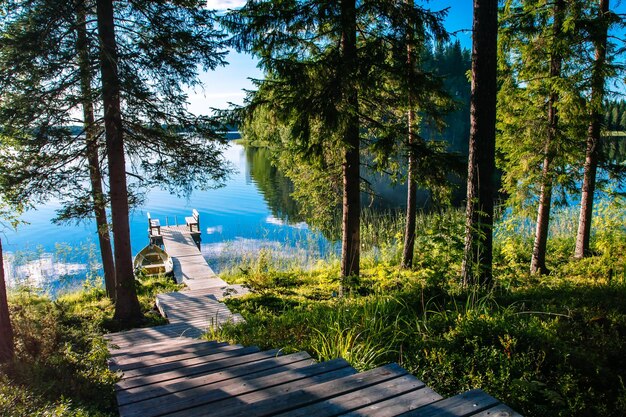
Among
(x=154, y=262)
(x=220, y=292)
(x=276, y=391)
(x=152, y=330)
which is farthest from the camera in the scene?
(x=154, y=262)

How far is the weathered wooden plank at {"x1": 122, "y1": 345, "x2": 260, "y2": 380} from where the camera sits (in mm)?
3086

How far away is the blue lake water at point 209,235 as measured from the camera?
46.7ft

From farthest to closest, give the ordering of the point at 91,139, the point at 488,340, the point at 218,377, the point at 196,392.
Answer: the point at 91,139, the point at 488,340, the point at 218,377, the point at 196,392

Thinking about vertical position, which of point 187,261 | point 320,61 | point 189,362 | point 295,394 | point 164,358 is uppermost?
point 320,61

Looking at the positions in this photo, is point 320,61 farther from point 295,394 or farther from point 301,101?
point 295,394

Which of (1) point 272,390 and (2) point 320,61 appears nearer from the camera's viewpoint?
(1) point 272,390

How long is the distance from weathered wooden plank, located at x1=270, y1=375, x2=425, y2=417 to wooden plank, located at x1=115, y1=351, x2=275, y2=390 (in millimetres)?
1212

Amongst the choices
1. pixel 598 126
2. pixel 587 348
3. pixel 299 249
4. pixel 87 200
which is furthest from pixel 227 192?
pixel 587 348

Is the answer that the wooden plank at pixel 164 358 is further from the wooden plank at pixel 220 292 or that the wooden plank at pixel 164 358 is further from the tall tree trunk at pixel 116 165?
the wooden plank at pixel 220 292

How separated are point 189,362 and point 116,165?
597 cm

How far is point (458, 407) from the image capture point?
1.88 m

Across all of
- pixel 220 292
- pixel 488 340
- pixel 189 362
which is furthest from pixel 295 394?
pixel 220 292

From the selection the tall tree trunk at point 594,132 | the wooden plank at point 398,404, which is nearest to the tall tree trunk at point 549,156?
the tall tree trunk at point 594,132

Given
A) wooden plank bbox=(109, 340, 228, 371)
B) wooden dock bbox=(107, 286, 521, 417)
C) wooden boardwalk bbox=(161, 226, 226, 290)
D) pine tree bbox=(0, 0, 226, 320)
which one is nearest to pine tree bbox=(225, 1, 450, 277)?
pine tree bbox=(0, 0, 226, 320)
